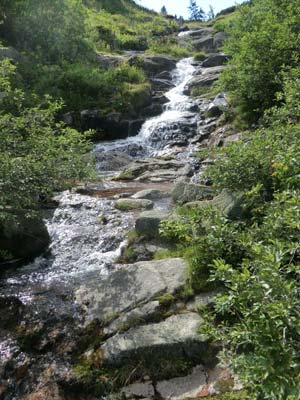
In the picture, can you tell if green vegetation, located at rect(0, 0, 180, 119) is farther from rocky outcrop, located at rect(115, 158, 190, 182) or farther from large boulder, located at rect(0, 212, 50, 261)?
large boulder, located at rect(0, 212, 50, 261)

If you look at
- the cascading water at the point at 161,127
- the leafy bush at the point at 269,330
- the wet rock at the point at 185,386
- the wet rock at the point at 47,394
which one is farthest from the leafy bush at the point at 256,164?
the cascading water at the point at 161,127

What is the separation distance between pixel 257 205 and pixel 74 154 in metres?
4.29

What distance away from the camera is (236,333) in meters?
2.88

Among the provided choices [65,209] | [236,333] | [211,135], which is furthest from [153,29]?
[236,333]

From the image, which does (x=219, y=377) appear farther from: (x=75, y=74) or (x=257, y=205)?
(x=75, y=74)

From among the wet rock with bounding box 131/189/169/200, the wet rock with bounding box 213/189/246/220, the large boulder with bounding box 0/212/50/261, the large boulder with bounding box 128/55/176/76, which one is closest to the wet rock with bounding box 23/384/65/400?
the wet rock with bounding box 213/189/246/220

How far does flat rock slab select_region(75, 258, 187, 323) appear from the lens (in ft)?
19.7

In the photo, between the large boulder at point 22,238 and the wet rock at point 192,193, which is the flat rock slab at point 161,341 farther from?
the wet rock at point 192,193

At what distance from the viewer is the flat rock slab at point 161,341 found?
4883 millimetres

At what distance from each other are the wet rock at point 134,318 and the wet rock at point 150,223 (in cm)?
274

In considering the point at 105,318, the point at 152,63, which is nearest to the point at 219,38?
the point at 152,63

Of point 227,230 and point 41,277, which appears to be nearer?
point 227,230

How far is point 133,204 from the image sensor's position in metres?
11.6

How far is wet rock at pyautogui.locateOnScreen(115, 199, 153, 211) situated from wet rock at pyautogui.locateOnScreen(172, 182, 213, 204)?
947mm
